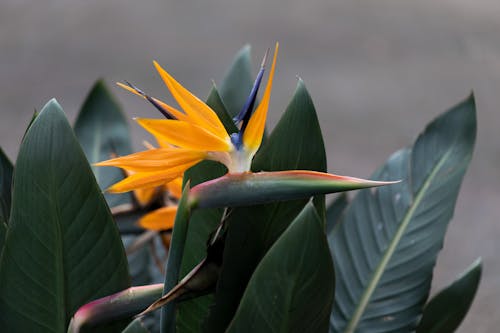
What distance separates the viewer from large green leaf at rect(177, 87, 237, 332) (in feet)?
1.99

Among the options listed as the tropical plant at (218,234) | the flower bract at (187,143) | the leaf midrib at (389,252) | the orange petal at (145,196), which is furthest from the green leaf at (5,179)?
the leaf midrib at (389,252)

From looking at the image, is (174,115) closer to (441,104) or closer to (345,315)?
(345,315)

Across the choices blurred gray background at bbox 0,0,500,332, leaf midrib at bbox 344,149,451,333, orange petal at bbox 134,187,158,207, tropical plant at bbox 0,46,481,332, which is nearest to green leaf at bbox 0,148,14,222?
tropical plant at bbox 0,46,481,332

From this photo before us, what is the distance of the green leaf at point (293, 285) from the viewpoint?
475mm

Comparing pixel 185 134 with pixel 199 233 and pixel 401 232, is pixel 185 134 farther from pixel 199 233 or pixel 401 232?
pixel 401 232

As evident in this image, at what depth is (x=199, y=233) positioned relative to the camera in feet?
2.01

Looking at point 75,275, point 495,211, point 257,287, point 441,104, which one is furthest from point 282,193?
point 441,104

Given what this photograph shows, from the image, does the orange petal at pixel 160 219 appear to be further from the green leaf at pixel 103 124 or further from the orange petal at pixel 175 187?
the green leaf at pixel 103 124

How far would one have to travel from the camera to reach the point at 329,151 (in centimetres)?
249

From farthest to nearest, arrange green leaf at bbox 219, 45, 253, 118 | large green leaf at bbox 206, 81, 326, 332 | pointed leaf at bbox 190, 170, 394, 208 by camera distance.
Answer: green leaf at bbox 219, 45, 253, 118, large green leaf at bbox 206, 81, 326, 332, pointed leaf at bbox 190, 170, 394, 208

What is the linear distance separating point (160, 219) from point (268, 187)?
28 centimetres

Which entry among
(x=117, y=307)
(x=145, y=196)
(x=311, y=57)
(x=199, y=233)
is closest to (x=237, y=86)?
(x=145, y=196)

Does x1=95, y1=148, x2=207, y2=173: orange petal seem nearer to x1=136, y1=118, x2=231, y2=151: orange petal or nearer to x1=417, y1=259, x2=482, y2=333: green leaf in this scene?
x1=136, y1=118, x2=231, y2=151: orange petal

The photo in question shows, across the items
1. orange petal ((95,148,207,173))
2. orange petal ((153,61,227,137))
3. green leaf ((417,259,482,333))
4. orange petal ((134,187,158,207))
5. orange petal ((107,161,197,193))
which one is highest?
orange petal ((153,61,227,137))
